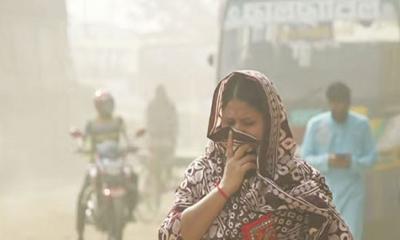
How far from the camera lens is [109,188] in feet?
27.8

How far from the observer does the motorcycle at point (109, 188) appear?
8484mm

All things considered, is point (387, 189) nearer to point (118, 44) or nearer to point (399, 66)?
point (399, 66)

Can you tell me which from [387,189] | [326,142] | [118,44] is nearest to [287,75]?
[387,189]

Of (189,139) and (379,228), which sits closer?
(379,228)

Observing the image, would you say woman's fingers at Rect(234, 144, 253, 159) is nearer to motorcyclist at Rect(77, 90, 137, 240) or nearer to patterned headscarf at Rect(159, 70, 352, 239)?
patterned headscarf at Rect(159, 70, 352, 239)

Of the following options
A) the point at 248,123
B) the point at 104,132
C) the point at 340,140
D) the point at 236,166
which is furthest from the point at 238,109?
the point at 104,132

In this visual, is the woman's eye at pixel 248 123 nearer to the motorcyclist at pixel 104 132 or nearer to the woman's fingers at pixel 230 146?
the woman's fingers at pixel 230 146

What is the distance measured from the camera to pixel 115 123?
28.6ft

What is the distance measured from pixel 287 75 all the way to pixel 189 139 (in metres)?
13.4

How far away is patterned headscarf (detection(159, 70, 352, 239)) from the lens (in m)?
2.88

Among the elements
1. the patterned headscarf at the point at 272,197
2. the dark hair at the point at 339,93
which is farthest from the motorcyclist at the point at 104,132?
the patterned headscarf at the point at 272,197

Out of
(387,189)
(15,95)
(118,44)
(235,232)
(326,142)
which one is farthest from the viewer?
(118,44)

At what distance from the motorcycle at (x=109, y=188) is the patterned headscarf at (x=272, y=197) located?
5.50 meters

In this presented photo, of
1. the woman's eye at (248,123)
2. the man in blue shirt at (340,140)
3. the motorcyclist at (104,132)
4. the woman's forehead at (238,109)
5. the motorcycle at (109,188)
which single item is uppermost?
the woman's forehead at (238,109)
